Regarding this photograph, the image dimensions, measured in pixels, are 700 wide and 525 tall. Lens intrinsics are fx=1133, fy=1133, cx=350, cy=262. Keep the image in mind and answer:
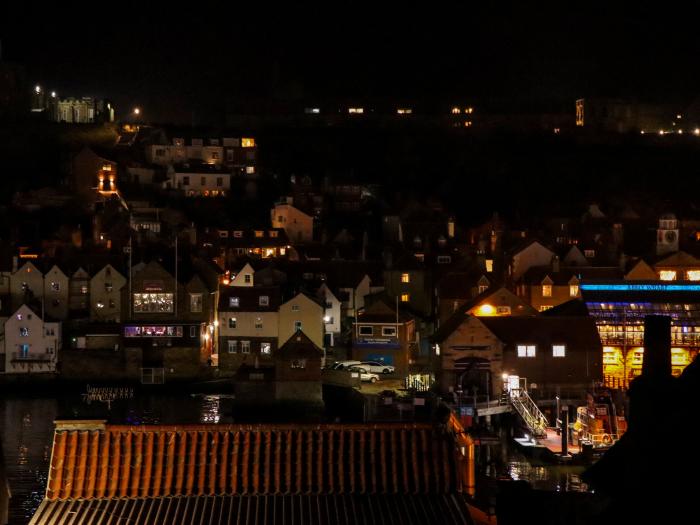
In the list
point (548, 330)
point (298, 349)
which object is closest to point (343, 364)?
point (298, 349)

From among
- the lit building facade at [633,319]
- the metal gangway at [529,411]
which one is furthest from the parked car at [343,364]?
the lit building facade at [633,319]

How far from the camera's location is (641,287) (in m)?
32.7

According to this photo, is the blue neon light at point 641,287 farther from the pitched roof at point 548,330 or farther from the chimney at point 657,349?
the chimney at point 657,349

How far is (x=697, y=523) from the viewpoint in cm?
364

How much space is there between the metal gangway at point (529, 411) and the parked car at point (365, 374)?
4.80 meters

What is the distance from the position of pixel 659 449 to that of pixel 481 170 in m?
66.4

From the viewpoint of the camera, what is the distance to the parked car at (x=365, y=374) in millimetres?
32344

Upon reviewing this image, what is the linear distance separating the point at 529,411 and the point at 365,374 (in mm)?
6381

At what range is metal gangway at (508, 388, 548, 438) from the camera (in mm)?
26281

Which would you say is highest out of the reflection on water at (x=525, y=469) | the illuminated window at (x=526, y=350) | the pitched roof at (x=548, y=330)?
the pitched roof at (x=548, y=330)

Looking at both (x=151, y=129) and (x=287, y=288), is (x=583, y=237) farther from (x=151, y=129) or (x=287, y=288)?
(x=151, y=129)

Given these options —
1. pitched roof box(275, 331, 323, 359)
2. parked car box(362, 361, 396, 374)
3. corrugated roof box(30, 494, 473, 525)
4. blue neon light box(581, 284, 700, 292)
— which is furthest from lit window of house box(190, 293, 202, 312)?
corrugated roof box(30, 494, 473, 525)

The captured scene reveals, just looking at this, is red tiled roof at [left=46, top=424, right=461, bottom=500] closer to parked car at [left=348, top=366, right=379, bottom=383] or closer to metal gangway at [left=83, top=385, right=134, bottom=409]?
parked car at [left=348, top=366, right=379, bottom=383]

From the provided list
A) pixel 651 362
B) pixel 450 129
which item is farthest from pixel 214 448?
pixel 450 129
